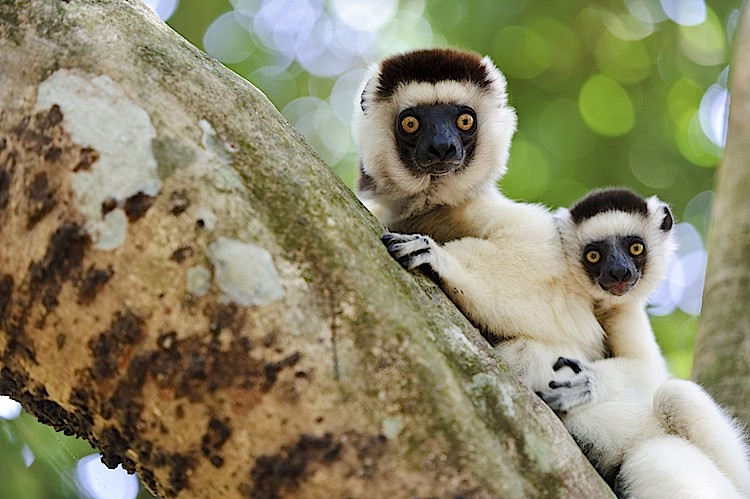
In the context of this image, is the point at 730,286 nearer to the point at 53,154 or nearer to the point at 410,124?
the point at 410,124

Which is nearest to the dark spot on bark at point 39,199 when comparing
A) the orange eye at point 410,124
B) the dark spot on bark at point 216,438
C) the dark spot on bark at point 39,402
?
the dark spot on bark at point 39,402

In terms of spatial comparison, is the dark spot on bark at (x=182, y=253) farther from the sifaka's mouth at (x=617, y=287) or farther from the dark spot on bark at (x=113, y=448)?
the sifaka's mouth at (x=617, y=287)

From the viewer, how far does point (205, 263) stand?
2311 mm

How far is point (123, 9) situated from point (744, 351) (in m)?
3.44

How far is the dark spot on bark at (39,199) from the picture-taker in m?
2.35

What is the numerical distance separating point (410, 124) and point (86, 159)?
257 centimetres

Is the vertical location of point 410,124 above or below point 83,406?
above

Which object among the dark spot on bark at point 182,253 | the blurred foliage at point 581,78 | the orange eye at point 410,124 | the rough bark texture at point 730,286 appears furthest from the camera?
the blurred foliage at point 581,78

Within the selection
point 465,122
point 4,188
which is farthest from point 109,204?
point 465,122

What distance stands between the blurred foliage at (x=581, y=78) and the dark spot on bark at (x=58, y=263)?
231 inches

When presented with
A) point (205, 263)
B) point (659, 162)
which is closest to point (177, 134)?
point (205, 263)

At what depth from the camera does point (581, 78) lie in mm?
8422

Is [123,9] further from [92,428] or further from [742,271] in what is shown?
[742,271]

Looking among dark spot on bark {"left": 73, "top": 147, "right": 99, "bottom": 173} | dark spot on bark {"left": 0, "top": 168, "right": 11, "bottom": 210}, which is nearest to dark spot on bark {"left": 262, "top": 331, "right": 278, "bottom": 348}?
dark spot on bark {"left": 73, "top": 147, "right": 99, "bottom": 173}
